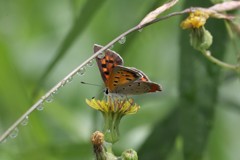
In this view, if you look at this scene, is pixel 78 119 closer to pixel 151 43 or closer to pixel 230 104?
pixel 151 43

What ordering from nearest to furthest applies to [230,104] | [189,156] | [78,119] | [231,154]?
[189,156]
[230,104]
[231,154]
[78,119]

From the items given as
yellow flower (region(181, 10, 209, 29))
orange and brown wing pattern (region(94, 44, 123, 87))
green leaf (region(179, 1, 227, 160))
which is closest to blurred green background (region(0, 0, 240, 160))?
green leaf (region(179, 1, 227, 160))

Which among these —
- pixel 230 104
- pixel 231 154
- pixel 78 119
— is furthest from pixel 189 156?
pixel 78 119

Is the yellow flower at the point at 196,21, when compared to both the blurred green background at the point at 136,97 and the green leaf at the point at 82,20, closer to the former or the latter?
the blurred green background at the point at 136,97

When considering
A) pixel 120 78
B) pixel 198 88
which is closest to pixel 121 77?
pixel 120 78

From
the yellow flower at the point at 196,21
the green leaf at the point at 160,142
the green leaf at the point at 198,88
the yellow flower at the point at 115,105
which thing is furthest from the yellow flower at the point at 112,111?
the green leaf at the point at 160,142

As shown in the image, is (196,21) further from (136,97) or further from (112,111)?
(136,97)
